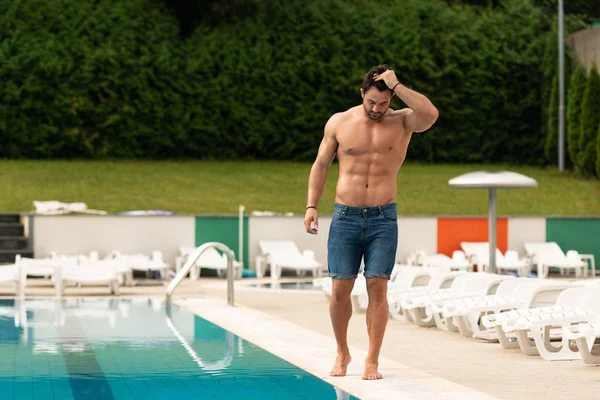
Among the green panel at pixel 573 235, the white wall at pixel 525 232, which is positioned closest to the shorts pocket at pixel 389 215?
the white wall at pixel 525 232

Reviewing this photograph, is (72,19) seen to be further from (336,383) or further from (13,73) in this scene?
(336,383)

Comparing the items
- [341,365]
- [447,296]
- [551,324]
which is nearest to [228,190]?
[447,296]

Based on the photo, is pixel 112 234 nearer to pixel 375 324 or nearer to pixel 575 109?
pixel 575 109

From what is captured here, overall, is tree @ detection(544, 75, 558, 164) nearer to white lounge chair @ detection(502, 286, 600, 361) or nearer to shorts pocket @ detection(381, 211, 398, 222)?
white lounge chair @ detection(502, 286, 600, 361)

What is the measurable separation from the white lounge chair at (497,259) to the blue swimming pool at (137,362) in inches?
344

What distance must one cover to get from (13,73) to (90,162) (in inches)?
118

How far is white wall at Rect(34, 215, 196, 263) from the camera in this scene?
19844 millimetres

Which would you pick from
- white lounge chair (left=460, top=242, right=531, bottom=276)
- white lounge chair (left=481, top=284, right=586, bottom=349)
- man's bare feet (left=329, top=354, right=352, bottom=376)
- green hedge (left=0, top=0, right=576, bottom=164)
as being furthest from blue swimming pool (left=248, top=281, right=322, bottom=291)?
green hedge (left=0, top=0, right=576, bottom=164)

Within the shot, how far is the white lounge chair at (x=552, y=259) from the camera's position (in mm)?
20203

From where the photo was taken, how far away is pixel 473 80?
31.0 meters

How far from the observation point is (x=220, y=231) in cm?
2067

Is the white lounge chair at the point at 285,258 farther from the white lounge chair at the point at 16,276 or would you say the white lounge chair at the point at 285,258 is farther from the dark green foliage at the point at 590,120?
the dark green foliage at the point at 590,120

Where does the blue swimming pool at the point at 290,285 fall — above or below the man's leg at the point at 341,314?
below

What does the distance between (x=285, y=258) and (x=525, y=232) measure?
481 cm
